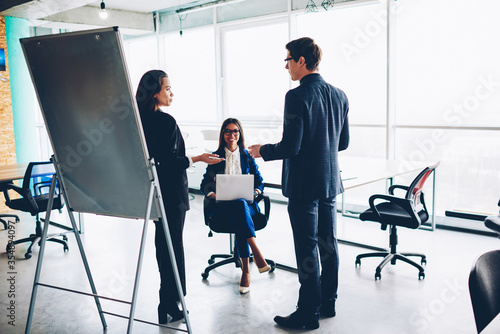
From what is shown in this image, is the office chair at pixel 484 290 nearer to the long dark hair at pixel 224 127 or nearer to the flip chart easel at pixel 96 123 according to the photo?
the flip chart easel at pixel 96 123

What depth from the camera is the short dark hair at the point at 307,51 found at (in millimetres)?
2664

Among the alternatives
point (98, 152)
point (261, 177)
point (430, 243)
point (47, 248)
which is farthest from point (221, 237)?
point (98, 152)

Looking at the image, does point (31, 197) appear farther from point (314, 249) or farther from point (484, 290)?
point (484, 290)

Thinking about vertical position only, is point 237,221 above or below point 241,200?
below

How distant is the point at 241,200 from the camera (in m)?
3.55

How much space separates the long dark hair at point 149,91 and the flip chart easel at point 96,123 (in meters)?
0.48

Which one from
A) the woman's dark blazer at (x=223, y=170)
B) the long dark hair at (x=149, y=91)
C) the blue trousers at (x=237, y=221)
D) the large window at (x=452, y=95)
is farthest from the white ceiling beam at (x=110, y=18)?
the long dark hair at (x=149, y=91)

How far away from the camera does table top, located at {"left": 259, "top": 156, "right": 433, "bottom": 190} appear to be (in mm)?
3816

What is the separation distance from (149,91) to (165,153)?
372mm

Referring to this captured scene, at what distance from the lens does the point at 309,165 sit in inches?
107

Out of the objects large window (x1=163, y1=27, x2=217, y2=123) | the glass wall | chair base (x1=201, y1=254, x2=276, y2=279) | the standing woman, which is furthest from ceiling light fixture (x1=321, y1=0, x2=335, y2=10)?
the standing woman

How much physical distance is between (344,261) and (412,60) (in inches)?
98.4

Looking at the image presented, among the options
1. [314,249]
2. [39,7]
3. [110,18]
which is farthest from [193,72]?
[314,249]

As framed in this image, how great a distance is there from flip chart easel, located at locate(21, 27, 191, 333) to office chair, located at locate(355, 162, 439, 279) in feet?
6.54
